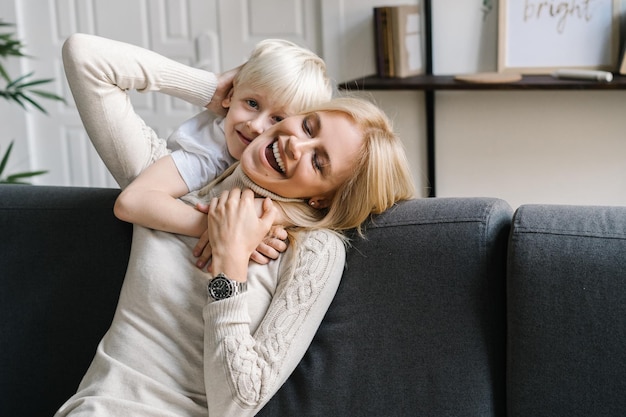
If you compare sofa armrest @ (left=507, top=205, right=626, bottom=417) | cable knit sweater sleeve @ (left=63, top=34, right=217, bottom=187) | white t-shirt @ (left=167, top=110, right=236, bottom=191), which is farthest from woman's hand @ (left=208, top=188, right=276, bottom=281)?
→ sofa armrest @ (left=507, top=205, right=626, bottom=417)

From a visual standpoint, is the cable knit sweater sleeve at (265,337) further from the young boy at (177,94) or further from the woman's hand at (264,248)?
the young boy at (177,94)

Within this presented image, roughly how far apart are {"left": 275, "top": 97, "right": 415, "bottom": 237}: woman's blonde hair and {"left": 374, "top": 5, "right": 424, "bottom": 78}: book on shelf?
1682 mm

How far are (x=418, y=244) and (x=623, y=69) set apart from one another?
1852mm

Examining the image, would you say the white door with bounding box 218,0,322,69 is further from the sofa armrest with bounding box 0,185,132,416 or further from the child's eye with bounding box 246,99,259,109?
the sofa armrest with bounding box 0,185,132,416

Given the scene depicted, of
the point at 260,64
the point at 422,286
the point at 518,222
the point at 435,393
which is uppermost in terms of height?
the point at 260,64

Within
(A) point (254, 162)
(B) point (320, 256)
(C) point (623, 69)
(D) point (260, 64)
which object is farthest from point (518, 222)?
(C) point (623, 69)

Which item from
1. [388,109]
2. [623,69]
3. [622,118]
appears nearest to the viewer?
[623,69]

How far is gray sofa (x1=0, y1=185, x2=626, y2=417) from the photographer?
1241mm

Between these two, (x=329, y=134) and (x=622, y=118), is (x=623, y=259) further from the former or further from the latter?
(x=622, y=118)

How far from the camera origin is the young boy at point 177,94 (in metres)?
1.49

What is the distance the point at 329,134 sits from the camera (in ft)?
4.79

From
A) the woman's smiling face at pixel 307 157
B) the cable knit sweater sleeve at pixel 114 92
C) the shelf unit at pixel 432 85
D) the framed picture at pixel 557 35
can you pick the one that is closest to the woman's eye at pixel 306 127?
the woman's smiling face at pixel 307 157

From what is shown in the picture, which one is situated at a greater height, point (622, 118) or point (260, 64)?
point (260, 64)

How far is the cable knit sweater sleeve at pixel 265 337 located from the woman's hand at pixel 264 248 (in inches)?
1.9
